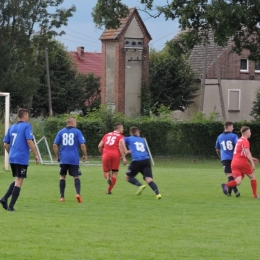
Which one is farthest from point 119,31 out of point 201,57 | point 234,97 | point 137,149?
point 137,149

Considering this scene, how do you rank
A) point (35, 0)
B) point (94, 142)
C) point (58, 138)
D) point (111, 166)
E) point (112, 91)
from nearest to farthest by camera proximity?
point (58, 138), point (111, 166), point (94, 142), point (35, 0), point (112, 91)

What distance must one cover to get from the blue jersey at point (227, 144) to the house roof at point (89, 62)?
251ft

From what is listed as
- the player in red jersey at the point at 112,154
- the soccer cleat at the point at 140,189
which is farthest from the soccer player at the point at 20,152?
the player in red jersey at the point at 112,154

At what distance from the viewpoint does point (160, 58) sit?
67438 millimetres

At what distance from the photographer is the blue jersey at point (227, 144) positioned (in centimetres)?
1892

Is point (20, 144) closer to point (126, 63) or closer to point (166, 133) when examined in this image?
point (166, 133)

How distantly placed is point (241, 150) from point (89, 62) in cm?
8392

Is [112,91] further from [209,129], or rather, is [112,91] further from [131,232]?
[131,232]

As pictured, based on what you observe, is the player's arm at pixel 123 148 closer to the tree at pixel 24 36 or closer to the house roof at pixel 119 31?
the tree at pixel 24 36

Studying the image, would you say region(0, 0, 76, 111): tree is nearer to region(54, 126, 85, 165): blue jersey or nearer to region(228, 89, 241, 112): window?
region(228, 89, 241, 112): window

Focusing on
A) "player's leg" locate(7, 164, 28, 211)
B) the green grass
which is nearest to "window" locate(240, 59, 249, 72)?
the green grass

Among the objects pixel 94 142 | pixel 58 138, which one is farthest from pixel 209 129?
pixel 58 138

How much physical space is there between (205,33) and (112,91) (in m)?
21.1

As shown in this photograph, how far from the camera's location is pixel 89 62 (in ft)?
331
